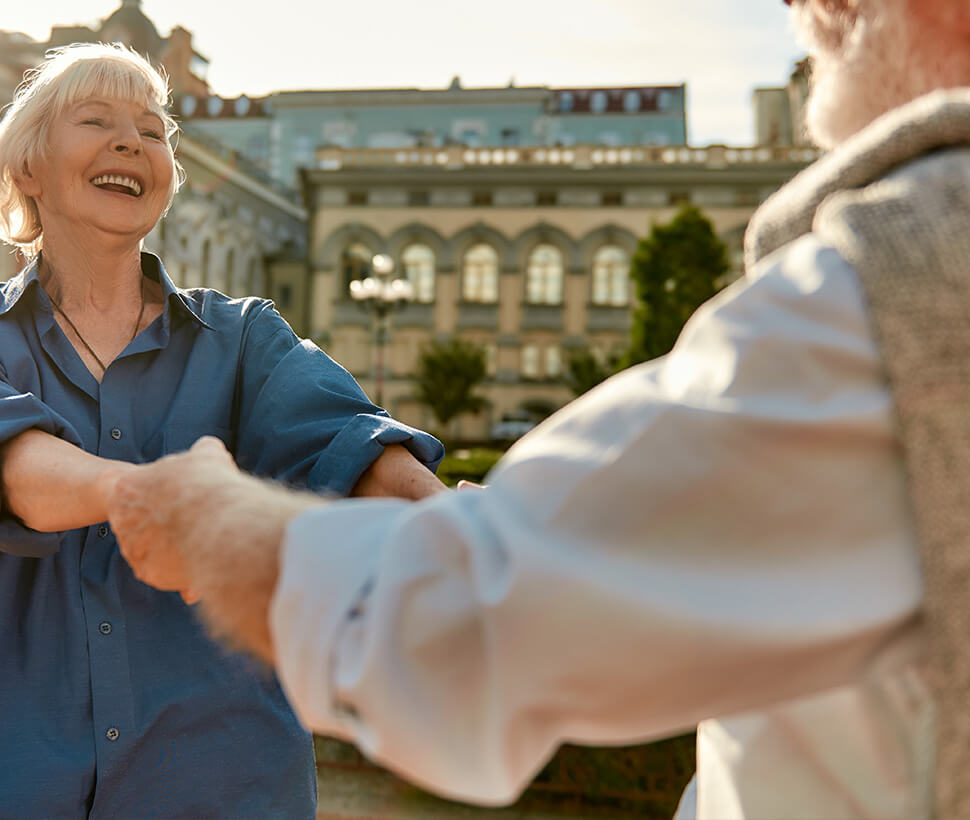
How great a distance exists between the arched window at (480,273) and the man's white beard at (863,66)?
31.9 meters

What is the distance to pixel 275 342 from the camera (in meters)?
2.05

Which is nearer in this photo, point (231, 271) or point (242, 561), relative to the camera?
point (242, 561)

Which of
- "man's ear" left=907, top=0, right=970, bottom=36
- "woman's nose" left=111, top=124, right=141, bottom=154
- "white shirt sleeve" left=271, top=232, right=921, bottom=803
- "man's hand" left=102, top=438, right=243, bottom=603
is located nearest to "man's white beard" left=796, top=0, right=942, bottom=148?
"man's ear" left=907, top=0, right=970, bottom=36

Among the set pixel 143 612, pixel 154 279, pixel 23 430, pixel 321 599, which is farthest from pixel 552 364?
pixel 321 599

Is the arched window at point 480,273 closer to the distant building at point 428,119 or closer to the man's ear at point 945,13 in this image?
the distant building at point 428,119

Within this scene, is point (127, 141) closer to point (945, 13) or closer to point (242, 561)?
point (242, 561)

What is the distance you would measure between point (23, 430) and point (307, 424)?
0.52 meters

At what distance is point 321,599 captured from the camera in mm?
893

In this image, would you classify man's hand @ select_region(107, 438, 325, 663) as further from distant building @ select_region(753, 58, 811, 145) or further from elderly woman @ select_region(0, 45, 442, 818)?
distant building @ select_region(753, 58, 811, 145)

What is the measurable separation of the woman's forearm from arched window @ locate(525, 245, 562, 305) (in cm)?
3164

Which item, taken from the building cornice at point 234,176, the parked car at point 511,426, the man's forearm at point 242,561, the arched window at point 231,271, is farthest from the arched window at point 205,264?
the man's forearm at point 242,561

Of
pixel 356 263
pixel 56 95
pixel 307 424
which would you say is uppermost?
pixel 356 263

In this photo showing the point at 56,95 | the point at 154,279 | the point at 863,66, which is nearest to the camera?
the point at 863,66

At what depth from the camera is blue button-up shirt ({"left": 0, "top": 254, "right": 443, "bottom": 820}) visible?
65.8 inches
